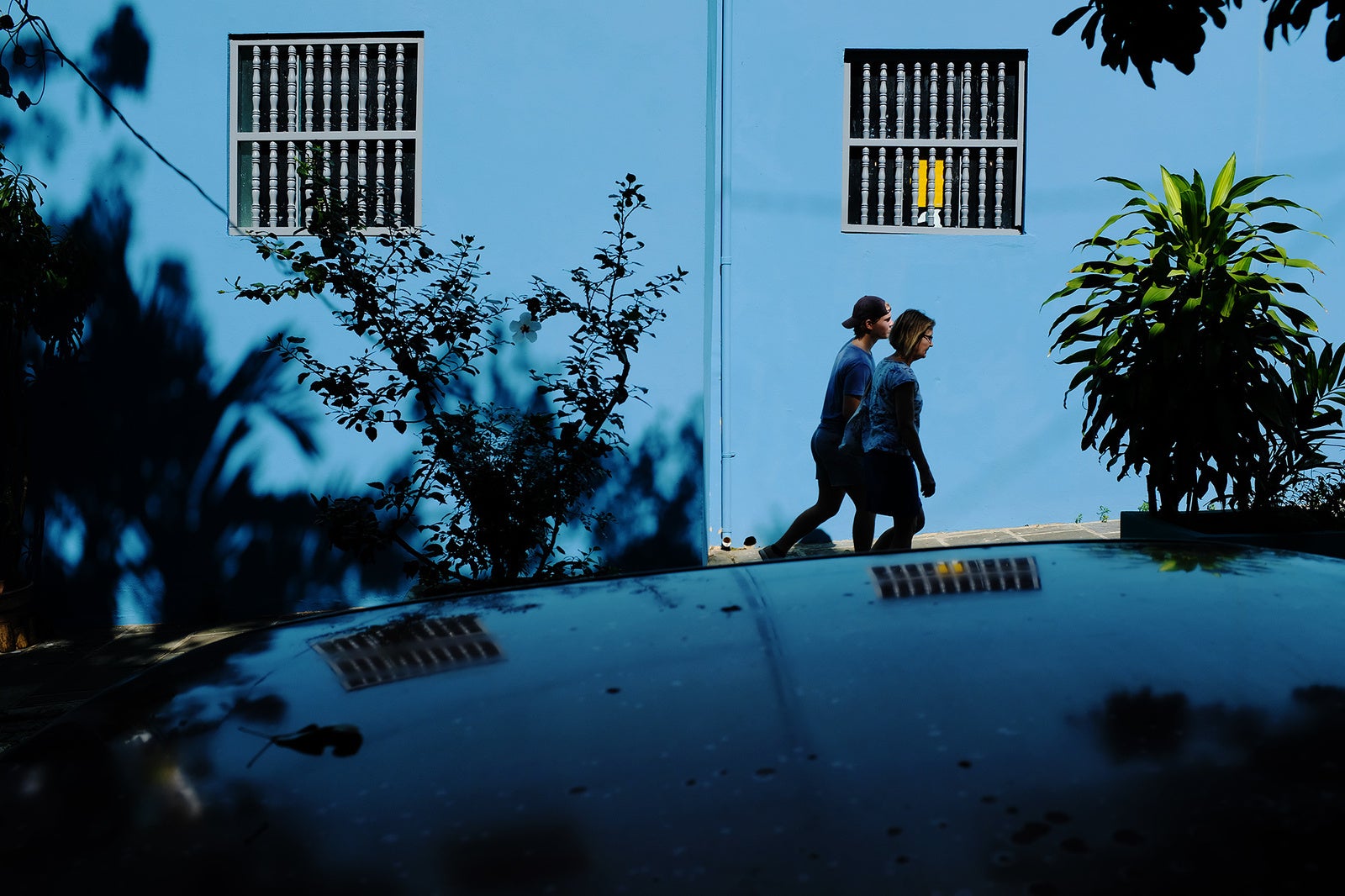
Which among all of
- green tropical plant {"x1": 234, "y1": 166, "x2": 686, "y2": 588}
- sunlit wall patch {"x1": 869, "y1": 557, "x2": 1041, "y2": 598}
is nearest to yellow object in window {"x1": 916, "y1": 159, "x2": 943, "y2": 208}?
green tropical plant {"x1": 234, "y1": 166, "x2": 686, "y2": 588}

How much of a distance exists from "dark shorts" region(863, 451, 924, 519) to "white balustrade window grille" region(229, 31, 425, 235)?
2.98 metres

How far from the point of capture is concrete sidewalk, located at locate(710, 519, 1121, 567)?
23.8ft

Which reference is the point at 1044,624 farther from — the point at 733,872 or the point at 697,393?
the point at 697,393

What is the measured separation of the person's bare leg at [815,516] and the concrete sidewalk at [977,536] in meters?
0.45

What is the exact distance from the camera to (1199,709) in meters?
1.20

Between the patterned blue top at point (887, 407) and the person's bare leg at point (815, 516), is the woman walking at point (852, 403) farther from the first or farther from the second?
the patterned blue top at point (887, 407)

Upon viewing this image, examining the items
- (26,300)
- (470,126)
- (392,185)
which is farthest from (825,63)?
(26,300)

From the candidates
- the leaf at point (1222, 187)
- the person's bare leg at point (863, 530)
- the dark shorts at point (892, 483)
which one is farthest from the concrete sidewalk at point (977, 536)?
the leaf at point (1222, 187)

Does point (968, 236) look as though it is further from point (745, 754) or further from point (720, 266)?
point (745, 754)

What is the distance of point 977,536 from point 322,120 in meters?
4.71

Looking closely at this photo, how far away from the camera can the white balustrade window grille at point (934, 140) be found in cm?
729

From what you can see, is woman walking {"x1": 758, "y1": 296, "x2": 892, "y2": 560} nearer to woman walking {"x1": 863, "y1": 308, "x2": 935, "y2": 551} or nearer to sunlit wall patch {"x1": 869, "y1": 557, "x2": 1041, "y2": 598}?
woman walking {"x1": 863, "y1": 308, "x2": 935, "y2": 551}

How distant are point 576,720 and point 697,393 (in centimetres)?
553

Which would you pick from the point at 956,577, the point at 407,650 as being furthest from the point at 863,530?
the point at 407,650
